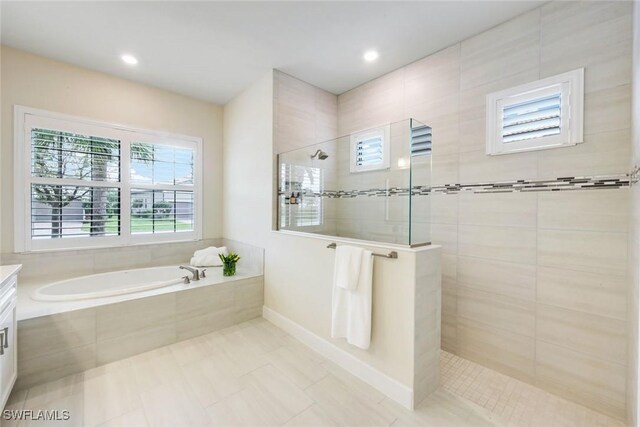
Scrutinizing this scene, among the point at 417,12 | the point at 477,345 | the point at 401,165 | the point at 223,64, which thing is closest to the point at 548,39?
the point at 417,12

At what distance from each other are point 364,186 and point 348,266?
1.01 m

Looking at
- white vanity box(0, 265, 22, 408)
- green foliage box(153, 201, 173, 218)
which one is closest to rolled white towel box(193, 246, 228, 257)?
green foliage box(153, 201, 173, 218)

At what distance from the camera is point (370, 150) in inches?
105

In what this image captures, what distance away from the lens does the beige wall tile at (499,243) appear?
196 cm

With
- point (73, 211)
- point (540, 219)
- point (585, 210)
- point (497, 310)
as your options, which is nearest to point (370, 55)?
point (540, 219)

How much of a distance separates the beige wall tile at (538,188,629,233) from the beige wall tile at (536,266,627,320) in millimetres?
305

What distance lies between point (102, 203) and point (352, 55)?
3.09 metres

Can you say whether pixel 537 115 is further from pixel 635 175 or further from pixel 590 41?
pixel 635 175

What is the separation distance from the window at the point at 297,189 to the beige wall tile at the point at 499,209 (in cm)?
138

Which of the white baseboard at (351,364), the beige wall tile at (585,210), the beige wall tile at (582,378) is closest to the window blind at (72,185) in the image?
the white baseboard at (351,364)

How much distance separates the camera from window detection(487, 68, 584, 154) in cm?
175

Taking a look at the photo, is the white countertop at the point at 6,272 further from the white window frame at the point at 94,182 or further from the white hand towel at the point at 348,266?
the white hand towel at the point at 348,266

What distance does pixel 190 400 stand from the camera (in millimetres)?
1739

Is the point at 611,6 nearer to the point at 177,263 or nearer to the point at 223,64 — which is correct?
the point at 223,64
